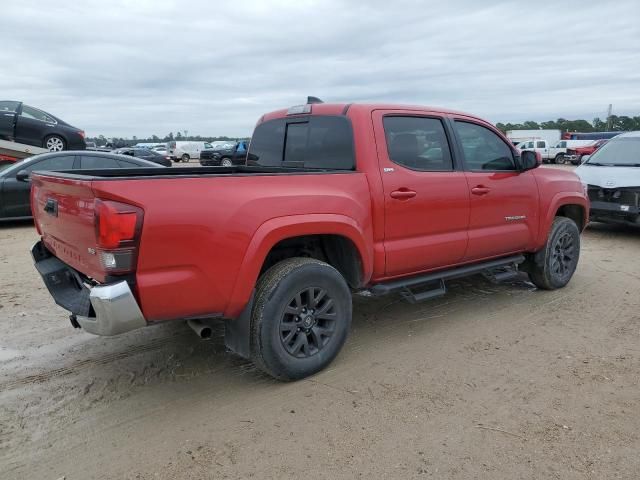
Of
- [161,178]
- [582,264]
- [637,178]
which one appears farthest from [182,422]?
[637,178]

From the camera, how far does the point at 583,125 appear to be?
86.8m

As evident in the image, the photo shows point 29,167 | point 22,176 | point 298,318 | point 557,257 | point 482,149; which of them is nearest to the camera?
point 298,318

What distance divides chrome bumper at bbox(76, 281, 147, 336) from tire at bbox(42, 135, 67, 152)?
13.3 metres

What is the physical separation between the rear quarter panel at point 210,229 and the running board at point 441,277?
2.99 feet

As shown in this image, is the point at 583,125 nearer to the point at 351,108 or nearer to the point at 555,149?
the point at 555,149

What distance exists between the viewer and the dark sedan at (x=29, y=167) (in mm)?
8852

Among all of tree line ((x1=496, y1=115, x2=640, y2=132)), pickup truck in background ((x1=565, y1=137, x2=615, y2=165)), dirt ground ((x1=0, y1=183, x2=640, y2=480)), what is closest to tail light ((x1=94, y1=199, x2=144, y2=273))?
dirt ground ((x1=0, y1=183, x2=640, y2=480))

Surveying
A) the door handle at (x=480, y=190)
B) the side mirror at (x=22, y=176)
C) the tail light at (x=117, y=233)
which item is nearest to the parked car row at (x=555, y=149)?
the side mirror at (x=22, y=176)

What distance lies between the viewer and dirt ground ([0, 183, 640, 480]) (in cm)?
275

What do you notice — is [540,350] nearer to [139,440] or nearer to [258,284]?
[258,284]

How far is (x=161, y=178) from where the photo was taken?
9.55 feet

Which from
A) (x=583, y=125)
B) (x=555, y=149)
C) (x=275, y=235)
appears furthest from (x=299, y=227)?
(x=583, y=125)

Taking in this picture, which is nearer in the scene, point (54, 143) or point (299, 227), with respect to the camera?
point (299, 227)

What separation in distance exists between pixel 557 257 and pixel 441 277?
6.46 feet
